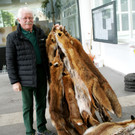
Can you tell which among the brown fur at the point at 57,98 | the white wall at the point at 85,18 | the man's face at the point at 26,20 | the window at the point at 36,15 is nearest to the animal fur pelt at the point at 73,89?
the brown fur at the point at 57,98

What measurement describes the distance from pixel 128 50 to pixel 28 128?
3518mm

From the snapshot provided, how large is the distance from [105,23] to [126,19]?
586 millimetres

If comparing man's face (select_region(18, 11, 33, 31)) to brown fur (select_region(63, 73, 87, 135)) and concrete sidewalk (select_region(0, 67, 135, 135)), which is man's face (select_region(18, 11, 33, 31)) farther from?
concrete sidewalk (select_region(0, 67, 135, 135))

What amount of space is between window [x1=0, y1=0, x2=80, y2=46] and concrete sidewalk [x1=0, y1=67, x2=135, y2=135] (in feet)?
10.2

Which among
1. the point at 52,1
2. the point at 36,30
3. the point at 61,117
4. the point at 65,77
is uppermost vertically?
the point at 52,1

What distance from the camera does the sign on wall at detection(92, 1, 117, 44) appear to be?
15.7 ft

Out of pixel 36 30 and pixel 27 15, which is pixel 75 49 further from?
pixel 27 15

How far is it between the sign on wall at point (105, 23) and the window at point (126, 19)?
1.09 ft

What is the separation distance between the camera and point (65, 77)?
239 cm

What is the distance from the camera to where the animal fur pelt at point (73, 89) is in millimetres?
2309

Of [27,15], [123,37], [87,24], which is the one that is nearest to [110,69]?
[123,37]

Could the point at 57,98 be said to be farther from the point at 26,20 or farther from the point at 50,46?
the point at 26,20

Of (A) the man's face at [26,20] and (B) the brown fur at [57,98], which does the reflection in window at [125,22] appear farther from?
(A) the man's face at [26,20]

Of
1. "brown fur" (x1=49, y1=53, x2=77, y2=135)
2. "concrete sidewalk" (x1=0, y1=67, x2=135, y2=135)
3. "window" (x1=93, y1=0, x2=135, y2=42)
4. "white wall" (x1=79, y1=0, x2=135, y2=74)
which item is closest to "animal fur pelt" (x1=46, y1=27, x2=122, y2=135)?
"brown fur" (x1=49, y1=53, x2=77, y2=135)
